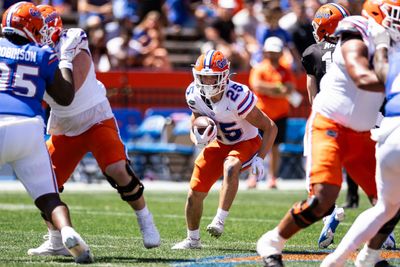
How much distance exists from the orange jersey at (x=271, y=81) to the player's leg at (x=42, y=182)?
310 inches

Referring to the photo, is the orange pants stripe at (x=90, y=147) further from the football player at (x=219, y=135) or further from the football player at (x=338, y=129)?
the football player at (x=338, y=129)

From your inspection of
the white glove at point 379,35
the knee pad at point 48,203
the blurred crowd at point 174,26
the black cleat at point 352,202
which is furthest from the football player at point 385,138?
the blurred crowd at point 174,26

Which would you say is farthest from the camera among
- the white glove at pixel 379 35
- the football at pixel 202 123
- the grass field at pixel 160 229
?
the football at pixel 202 123

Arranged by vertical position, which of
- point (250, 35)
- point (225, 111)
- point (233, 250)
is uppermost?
point (225, 111)

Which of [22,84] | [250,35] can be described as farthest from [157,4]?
[22,84]

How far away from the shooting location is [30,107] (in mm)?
6504

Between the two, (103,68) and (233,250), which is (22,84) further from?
(103,68)

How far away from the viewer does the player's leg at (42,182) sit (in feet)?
21.0

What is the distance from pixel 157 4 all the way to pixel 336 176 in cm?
1419

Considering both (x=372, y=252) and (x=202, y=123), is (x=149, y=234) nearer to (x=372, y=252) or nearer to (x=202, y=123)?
(x=202, y=123)

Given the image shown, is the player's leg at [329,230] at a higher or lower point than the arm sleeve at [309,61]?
lower

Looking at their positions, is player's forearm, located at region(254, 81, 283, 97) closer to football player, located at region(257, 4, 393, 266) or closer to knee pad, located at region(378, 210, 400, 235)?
football player, located at region(257, 4, 393, 266)

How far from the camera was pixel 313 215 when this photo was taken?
19.7 ft

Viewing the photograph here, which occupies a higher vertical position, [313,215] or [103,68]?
[313,215]
